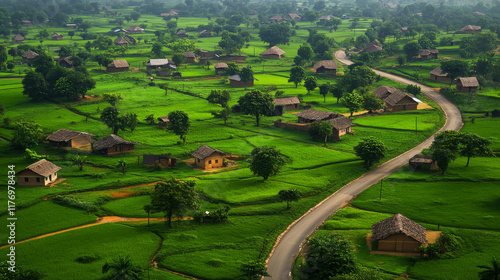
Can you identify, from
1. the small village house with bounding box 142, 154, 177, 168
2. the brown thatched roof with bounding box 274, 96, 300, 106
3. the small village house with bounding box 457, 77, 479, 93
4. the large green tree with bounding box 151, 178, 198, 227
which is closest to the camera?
the large green tree with bounding box 151, 178, 198, 227

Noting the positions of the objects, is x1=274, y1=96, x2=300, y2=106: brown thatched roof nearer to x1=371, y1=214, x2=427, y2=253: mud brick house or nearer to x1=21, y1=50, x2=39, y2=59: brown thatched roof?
x1=371, y1=214, x2=427, y2=253: mud brick house

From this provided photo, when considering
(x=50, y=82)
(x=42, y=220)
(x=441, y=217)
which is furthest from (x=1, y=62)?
(x=441, y=217)

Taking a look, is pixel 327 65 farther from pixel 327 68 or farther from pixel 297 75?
pixel 297 75

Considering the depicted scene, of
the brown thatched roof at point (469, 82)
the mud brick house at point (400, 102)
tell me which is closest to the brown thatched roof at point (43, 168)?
the mud brick house at point (400, 102)

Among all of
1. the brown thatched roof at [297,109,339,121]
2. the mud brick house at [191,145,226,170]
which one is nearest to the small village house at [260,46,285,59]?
the brown thatched roof at [297,109,339,121]

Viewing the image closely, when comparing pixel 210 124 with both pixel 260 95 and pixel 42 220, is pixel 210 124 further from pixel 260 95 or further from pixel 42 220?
pixel 42 220

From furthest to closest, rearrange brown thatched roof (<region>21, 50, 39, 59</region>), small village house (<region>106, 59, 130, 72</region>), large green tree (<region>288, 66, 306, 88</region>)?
brown thatched roof (<region>21, 50, 39, 59</region>) → small village house (<region>106, 59, 130, 72</region>) → large green tree (<region>288, 66, 306, 88</region>)

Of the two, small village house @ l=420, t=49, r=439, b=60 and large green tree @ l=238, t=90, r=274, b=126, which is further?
small village house @ l=420, t=49, r=439, b=60

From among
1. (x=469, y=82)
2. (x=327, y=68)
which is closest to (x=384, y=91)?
(x=469, y=82)
